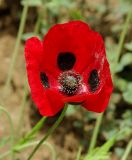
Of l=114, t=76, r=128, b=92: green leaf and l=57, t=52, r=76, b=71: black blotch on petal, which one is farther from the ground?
l=57, t=52, r=76, b=71: black blotch on petal

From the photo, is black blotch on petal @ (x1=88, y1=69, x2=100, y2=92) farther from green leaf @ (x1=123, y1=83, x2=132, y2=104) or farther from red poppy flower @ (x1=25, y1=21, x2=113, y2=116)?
green leaf @ (x1=123, y1=83, x2=132, y2=104)

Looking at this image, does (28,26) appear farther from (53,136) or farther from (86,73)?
Result: (86,73)

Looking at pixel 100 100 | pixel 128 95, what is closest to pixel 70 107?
pixel 128 95

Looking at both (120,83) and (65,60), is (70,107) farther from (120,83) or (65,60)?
(65,60)

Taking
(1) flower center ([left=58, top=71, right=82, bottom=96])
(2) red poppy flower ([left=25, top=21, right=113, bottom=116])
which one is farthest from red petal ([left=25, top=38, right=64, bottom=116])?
(1) flower center ([left=58, top=71, right=82, bottom=96])

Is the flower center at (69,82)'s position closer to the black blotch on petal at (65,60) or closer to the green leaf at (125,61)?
the black blotch on petal at (65,60)

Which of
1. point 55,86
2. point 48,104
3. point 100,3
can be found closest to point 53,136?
point 100,3
